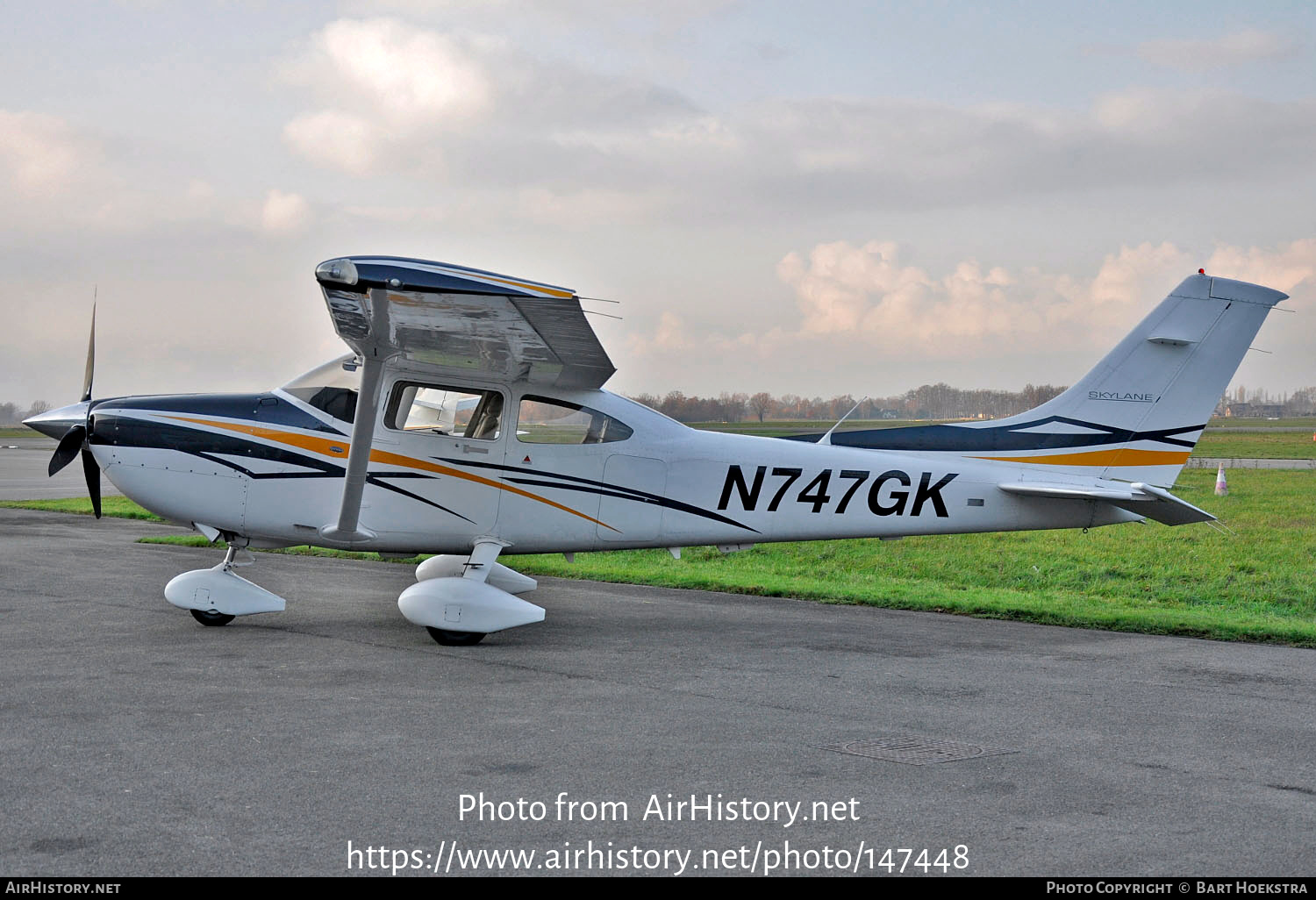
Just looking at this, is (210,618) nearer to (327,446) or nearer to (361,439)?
(327,446)

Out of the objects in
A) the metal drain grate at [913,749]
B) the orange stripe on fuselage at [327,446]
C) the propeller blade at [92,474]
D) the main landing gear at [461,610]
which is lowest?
the main landing gear at [461,610]

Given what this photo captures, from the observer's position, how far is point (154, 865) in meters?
3.94

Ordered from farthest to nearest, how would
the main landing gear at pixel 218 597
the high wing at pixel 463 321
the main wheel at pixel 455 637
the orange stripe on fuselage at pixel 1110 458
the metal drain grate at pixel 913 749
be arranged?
the orange stripe on fuselage at pixel 1110 458 → the main landing gear at pixel 218 597 → the main wheel at pixel 455 637 → the high wing at pixel 463 321 → the metal drain grate at pixel 913 749

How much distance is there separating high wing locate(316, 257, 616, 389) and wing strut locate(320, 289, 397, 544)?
0.19 ft

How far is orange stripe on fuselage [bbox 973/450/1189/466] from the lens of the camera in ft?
32.7

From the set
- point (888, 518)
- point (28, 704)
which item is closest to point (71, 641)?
point (28, 704)

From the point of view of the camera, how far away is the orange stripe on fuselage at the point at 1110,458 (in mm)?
9977

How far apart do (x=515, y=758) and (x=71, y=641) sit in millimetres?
4733

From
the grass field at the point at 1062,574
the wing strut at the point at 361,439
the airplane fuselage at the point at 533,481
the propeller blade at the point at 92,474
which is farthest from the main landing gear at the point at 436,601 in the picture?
the grass field at the point at 1062,574

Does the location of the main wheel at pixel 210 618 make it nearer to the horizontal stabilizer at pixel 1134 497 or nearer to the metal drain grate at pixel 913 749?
the metal drain grate at pixel 913 749

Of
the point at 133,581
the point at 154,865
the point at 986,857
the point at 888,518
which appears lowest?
the point at 133,581

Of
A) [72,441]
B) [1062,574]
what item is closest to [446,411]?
[72,441]

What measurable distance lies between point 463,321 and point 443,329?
27cm

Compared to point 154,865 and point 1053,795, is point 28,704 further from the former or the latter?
point 1053,795
